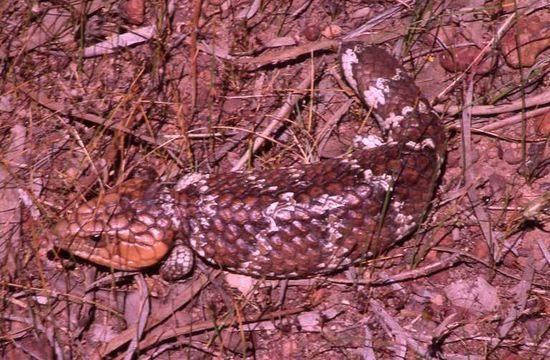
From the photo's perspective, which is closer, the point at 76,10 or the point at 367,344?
the point at 367,344

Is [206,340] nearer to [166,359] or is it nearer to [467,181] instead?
[166,359]

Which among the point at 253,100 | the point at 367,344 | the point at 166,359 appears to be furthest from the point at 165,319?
the point at 253,100

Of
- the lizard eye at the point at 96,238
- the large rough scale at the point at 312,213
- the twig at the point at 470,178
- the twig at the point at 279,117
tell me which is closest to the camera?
the large rough scale at the point at 312,213

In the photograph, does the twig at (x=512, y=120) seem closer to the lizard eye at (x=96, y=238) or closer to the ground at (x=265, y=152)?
the ground at (x=265, y=152)

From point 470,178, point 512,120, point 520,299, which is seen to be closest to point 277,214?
point 470,178

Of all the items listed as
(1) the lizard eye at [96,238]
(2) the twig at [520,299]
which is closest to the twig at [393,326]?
(2) the twig at [520,299]

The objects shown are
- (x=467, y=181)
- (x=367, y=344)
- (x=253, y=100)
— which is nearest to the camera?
(x=367, y=344)

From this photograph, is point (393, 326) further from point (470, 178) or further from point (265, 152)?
point (265, 152)
